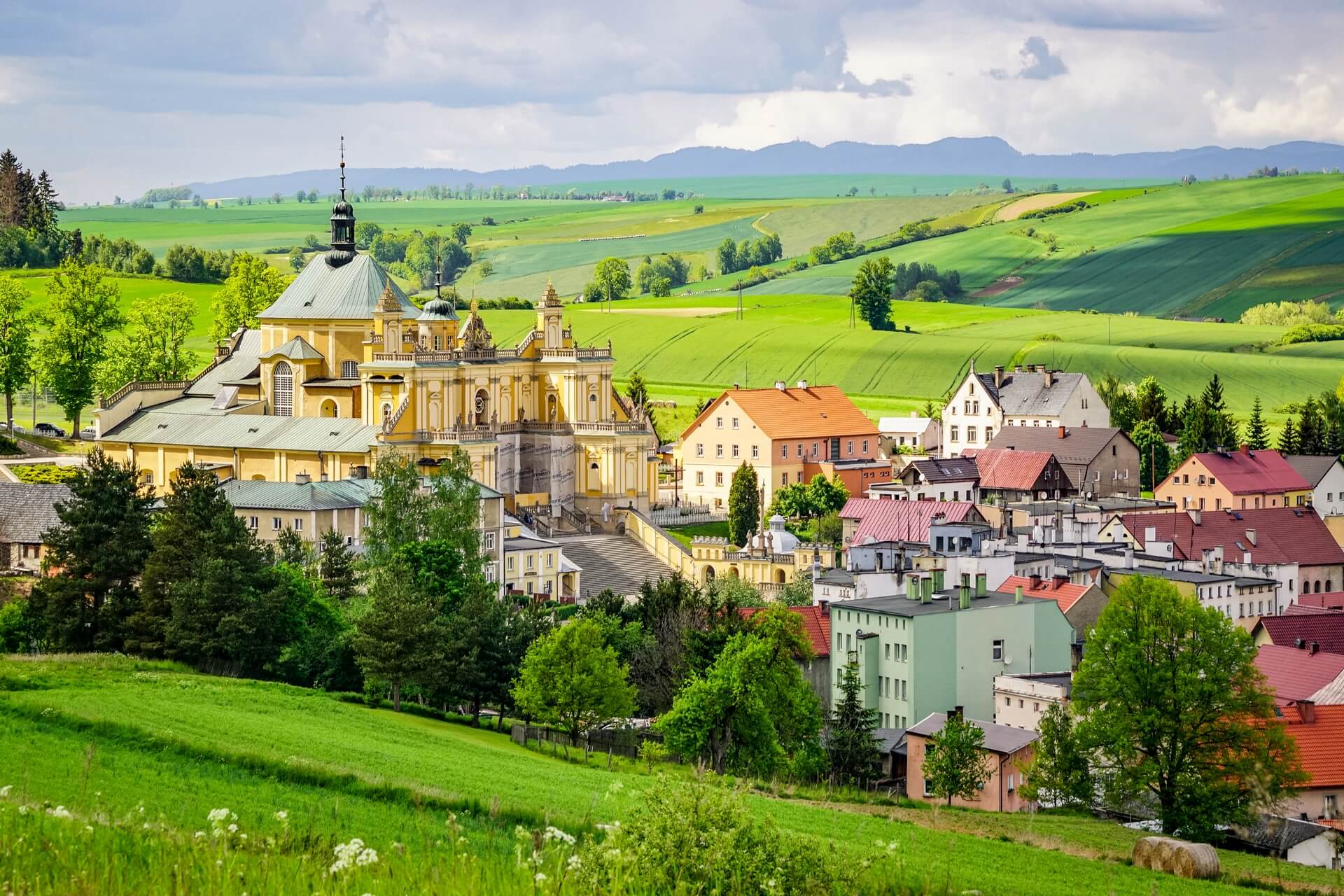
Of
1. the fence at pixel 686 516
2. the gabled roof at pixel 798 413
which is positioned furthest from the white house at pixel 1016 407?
the fence at pixel 686 516

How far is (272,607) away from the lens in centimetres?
5481

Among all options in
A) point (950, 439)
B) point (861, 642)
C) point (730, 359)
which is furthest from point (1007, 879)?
point (730, 359)

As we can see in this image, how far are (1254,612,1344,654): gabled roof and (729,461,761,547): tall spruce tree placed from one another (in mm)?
30003

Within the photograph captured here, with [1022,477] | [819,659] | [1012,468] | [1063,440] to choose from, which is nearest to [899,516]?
[1022,477]

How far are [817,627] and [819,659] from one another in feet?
5.39

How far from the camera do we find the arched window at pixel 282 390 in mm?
98125

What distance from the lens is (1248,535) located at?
265 ft

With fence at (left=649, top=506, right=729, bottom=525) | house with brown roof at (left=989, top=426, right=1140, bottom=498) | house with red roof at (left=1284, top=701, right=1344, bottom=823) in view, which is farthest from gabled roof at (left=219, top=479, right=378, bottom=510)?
house with brown roof at (left=989, top=426, right=1140, bottom=498)

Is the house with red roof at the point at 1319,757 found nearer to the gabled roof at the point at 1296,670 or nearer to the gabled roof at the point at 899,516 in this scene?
the gabled roof at the point at 1296,670

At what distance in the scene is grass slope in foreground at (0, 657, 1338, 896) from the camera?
17.0m

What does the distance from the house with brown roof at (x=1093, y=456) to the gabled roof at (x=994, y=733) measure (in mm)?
50998

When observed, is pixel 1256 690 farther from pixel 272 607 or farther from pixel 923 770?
pixel 272 607

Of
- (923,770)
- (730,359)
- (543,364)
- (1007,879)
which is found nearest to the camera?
(1007,879)

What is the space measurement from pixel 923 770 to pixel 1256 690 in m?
8.45
